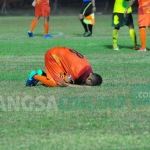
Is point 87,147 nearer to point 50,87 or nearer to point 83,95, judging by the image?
point 83,95

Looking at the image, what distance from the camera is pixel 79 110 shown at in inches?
400

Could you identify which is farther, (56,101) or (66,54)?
(66,54)

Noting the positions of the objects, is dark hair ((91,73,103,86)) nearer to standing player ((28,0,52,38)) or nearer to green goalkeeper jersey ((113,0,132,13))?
green goalkeeper jersey ((113,0,132,13))

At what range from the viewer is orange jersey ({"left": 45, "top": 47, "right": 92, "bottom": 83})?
11758mm

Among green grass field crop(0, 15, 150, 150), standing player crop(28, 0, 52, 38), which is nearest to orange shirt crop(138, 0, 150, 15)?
green grass field crop(0, 15, 150, 150)

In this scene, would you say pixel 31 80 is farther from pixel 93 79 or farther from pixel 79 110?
pixel 79 110

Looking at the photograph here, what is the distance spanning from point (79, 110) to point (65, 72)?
1936 millimetres

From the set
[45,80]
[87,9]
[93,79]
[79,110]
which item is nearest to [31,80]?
[45,80]

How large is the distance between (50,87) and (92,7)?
1314 centimetres

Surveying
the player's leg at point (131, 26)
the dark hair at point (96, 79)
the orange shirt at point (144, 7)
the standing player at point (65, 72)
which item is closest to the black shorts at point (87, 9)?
the player's leg at point (131, 26)

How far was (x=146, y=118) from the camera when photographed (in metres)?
9.63

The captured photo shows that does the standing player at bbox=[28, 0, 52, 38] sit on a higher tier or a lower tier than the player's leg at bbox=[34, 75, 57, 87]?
lower

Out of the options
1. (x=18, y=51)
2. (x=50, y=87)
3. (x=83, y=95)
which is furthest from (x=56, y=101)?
(x=18, y=51)

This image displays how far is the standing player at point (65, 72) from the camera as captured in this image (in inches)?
464
